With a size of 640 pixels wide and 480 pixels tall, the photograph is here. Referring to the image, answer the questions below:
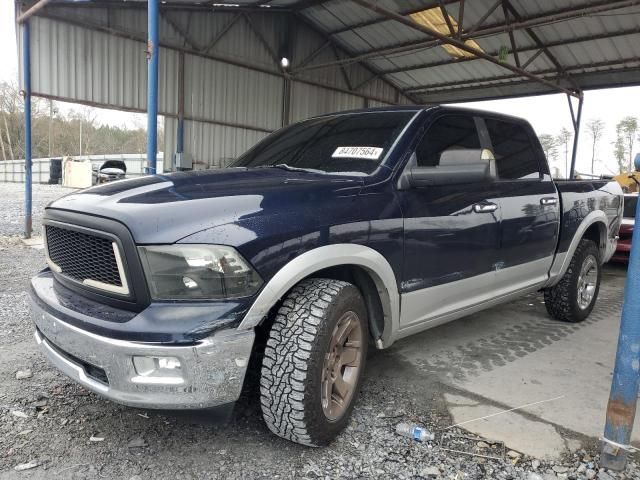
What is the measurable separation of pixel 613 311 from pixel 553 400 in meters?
2.71

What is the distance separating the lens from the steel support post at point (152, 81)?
4547 mm

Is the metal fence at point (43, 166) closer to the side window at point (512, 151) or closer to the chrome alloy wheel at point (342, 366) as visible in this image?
the side window at point (512, 151)

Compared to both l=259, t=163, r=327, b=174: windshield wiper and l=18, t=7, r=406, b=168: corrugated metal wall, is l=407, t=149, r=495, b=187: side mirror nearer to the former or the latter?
l=259, t=163, r=327, b=174: windshield wiper


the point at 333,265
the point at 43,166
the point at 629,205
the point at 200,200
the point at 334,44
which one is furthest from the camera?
the point at 43,166

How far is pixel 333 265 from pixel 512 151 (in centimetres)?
222

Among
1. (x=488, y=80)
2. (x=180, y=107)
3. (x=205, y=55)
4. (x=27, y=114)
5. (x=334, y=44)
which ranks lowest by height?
(x=27, y=114)

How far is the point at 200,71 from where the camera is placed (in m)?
12.4

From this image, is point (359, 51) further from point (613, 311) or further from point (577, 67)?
A: point (613, 311)

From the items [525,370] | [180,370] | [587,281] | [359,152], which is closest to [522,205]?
[525,370]

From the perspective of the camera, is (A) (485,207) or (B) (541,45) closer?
(A) (485,207)

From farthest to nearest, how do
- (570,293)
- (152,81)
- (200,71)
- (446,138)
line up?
(200,71), (152,81), (570,293), (446,138)

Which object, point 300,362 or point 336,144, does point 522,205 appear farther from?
point 300,362

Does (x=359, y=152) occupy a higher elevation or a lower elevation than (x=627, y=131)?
lower

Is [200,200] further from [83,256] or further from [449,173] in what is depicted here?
[449,173]
